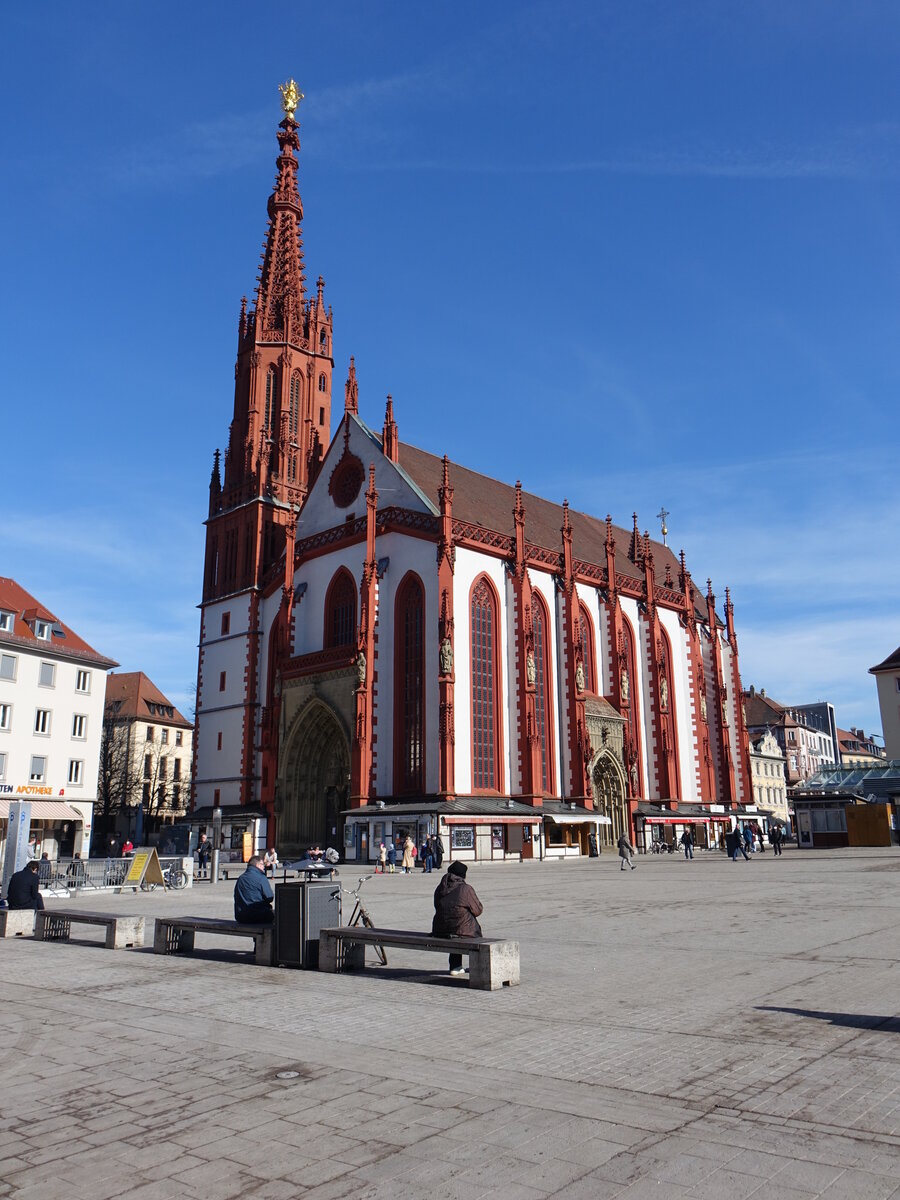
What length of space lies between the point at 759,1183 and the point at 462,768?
3885 cm

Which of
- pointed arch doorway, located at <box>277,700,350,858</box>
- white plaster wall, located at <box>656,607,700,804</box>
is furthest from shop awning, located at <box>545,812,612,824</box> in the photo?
white plaster wall, located at <box>656,607,700,804</box>

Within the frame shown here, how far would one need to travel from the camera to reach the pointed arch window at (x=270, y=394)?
6116cm

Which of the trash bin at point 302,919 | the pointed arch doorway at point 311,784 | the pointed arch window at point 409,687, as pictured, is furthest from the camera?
the pointed arch doorway at point 311,784

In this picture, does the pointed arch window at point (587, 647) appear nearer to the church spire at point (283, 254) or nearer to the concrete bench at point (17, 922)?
the church spire at point (283, 254)

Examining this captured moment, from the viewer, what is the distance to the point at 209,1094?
20.7 feet

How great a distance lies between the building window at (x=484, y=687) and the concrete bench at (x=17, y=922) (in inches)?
1140

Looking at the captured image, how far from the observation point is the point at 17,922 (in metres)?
16.0

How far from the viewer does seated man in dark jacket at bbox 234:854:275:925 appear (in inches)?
512

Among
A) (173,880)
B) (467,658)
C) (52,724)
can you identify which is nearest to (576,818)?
(467,658)

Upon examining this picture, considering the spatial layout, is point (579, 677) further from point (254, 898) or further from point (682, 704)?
point (254, 898)

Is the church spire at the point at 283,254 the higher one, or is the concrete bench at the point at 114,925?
the church spire at the point at 283,254

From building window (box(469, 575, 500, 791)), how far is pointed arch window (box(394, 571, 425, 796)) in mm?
2523

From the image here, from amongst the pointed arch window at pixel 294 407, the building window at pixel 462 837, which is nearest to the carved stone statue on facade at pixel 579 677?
the building window at pixel 462 837

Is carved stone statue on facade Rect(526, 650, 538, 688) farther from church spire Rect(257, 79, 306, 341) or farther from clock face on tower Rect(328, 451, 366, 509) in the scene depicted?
church spire Rect(257, 79, 306, 341)
